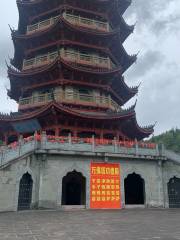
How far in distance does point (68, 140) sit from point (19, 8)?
1492 centimetres

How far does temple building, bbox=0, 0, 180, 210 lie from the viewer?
17.2 m

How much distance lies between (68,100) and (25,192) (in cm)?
766

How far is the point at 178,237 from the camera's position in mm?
7984

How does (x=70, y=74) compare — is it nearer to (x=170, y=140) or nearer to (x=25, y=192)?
(x=25, y=192)

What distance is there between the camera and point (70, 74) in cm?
2209

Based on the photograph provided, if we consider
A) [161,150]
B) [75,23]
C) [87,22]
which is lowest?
[161,150]

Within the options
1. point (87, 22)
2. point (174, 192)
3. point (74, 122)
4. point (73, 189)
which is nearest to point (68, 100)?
point (74, 122)

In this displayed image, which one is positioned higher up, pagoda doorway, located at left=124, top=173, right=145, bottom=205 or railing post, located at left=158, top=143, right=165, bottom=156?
railing post, located at left=158, top=143, right=165, bottom=156

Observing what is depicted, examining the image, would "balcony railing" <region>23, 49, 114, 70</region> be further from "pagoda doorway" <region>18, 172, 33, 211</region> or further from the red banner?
"pagoda doorway" <region>18, 172, 33, 211</region>

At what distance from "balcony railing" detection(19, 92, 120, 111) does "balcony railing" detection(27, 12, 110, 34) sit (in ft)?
21.0

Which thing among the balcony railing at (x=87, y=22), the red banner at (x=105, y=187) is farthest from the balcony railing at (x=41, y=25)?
the red banner at (x=105, y=187)

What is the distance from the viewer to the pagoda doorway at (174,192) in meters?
19.3

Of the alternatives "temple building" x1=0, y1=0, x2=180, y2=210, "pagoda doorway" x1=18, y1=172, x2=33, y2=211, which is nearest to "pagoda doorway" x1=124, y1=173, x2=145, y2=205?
"temple building" x1=0, y1=0, x2=180, y2=210

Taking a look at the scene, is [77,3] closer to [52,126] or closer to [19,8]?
[19,8]
